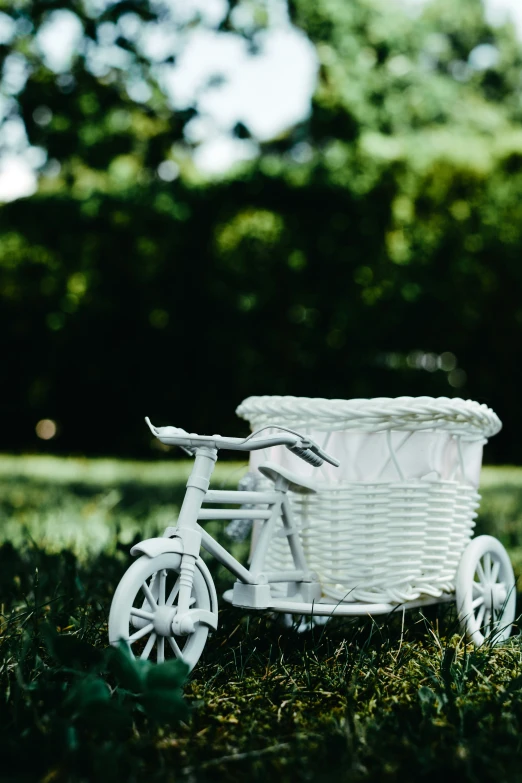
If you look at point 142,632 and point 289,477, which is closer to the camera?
point 142,632

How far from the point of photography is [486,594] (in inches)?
92.0

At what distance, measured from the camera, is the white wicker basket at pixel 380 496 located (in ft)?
6.97

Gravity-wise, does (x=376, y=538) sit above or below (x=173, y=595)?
above

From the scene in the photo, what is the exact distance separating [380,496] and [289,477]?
0.26 m

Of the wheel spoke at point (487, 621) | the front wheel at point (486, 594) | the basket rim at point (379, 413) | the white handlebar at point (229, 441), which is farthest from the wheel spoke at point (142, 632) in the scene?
the wheel spoke at point (487, 621)

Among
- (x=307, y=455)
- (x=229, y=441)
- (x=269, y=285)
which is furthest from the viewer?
(x=269, y=285)

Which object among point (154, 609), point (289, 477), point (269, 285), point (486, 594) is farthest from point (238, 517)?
point (269, 285)

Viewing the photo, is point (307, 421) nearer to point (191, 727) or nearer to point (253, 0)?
point (191, 727)

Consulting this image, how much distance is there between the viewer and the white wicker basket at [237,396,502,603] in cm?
212

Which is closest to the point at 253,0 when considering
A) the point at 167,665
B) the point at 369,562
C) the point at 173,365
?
the point at 369,562

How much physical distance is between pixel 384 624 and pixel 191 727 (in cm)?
73

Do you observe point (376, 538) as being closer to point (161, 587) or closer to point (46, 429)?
point (161, 587)

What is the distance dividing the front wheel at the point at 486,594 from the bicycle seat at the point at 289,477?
1.63 ft

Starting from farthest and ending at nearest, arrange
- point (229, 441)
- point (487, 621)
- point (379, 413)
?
1. point (487, 621)
2. point (379, 413)
3. point (229, 441)
